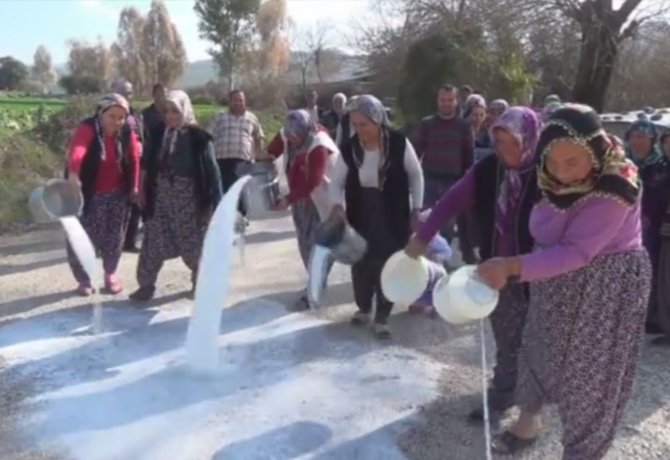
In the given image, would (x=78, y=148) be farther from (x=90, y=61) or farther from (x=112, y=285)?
(x=90, y=61)

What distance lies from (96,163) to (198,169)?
2.59 ft

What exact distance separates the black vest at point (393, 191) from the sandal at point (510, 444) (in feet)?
6.06

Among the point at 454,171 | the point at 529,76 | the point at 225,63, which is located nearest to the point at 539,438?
the point at 454,171

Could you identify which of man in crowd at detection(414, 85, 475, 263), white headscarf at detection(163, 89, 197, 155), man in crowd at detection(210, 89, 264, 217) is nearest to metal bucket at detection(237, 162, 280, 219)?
white headscarf at detection(163, 89, 197, 155)

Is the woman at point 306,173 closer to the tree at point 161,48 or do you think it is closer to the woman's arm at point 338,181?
the woman's arm at point 338,181

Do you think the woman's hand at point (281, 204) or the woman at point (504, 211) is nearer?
the woman at point (504, 211)

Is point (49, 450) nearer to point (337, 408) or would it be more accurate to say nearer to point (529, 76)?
point (337, 408)

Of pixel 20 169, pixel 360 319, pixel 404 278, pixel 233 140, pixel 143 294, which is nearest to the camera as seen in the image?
pixel 404 278

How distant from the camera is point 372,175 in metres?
5.36

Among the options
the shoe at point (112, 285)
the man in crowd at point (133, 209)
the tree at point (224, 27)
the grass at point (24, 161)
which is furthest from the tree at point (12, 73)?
the shoe at point (112, 285)

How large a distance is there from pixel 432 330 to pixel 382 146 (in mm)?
1415

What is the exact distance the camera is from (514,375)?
4129 mm

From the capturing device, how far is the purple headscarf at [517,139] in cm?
363

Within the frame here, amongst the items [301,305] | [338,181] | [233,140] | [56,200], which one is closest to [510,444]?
[338,181]
